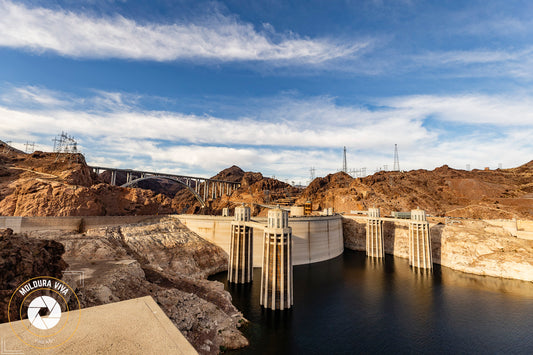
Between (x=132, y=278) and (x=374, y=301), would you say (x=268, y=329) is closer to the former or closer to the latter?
(x=132, y=278)

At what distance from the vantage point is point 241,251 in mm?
43125

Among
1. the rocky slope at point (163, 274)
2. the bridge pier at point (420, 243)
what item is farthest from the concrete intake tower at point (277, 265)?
the bridge pier at point (420, 243)

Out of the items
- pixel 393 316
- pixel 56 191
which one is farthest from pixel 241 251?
pixel 56 191

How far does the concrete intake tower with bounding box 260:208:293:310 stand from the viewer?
32375 millimetres

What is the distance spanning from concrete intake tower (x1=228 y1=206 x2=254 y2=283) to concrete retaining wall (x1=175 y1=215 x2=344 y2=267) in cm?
770

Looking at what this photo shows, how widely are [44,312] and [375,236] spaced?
231 feet

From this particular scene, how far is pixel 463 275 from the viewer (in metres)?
50.0

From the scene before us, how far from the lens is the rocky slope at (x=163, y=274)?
22.2m

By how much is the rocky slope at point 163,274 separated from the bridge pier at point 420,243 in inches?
1760

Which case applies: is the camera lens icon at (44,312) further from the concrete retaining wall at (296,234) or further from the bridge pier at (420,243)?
the bridge pier at (420,243)

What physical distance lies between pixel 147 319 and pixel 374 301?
35.4 meters

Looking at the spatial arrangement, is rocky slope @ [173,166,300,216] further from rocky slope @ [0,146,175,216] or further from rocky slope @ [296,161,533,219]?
rocky slope @ [0,146,175,216]

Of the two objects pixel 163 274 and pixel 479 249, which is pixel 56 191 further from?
pixel 479 249

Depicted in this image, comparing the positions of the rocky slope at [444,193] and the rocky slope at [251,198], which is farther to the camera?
the rocky slope at [251,198]
